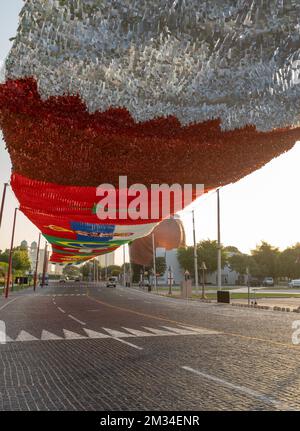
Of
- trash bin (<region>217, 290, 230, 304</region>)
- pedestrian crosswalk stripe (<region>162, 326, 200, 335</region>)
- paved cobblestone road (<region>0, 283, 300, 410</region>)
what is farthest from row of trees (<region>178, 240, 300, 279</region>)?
paved cobblestone road (<region>0, 283, 300, 410</region>)

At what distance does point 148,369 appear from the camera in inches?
332

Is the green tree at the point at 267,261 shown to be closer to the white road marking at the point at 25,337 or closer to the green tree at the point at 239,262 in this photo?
the green tree at the point at 239,262

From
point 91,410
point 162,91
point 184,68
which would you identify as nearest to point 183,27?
point 184,68

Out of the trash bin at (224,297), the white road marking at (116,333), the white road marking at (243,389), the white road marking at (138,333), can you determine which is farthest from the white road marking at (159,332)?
the trash bin at (224,297)

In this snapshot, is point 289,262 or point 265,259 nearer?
point 289,262

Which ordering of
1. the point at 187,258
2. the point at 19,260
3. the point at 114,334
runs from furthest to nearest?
1. the point at 19,260
2. the point at 187,258
3. the point at 114,334

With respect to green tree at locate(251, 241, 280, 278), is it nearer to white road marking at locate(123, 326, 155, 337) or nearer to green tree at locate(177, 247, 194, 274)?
green tree at locate(177, 247, 194, 274)

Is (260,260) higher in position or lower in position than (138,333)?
higher

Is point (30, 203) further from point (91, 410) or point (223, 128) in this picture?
point (91, 410)

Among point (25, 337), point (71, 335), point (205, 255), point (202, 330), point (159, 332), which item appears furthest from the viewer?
point (205, 255)

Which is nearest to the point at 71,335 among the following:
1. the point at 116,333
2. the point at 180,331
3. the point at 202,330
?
the point at 116,333

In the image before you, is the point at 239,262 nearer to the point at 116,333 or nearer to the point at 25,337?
the point at 116,333

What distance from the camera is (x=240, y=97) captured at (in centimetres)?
879

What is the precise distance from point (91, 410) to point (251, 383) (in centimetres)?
287
